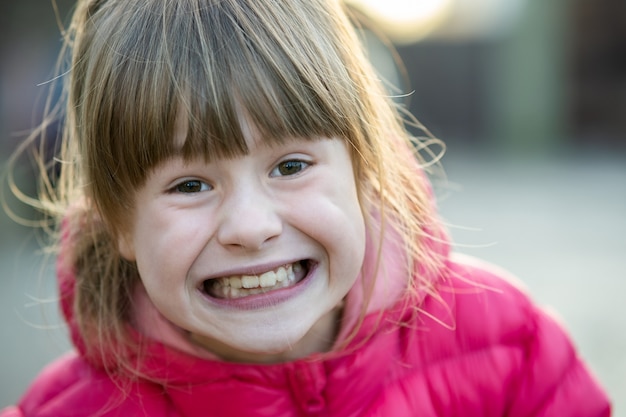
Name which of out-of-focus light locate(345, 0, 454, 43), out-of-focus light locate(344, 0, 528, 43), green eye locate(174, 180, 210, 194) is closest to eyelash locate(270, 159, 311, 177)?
green eye locate(174, 180, 210, 194)

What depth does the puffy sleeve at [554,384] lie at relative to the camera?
5.41ft

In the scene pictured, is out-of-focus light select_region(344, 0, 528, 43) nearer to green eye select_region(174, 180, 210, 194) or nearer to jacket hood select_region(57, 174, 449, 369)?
jacket hood select_region(57, 174, 449, 369)

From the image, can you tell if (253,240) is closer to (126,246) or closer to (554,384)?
(126,246)

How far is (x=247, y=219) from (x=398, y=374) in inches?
18.8

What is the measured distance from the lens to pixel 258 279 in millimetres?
1465

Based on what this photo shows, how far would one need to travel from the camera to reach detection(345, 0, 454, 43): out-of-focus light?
11.3 m

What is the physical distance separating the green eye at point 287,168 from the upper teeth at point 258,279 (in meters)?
0.16

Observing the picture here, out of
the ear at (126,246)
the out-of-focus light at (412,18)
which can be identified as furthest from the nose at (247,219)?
the out-of-focus light at (412,18)

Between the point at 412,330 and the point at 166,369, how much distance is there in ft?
1.49

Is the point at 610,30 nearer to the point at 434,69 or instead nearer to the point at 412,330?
the point at 434,69

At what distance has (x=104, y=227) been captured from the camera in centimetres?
164

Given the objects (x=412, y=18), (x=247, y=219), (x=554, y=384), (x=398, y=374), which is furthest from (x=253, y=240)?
(x=412, y=18)

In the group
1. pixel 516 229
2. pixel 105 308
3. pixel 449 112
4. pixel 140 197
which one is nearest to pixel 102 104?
pixel 140 197

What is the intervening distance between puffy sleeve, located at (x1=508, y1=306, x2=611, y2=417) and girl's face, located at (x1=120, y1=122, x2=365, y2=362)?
40cm
